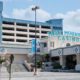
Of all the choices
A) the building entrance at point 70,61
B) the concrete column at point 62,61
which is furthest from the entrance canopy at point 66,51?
the building entrance at point 70,61

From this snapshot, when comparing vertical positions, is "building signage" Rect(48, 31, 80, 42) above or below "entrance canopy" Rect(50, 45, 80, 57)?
above

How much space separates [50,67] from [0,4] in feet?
193

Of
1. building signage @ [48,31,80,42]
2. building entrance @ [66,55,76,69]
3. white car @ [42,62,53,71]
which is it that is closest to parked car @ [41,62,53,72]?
white car @ [42,62,53,71]

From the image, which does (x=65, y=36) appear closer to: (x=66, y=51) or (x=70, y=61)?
(x=70, y=61)

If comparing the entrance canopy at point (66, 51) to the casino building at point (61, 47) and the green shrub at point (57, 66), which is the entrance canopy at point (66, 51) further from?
the green shrub at point (57, 66)

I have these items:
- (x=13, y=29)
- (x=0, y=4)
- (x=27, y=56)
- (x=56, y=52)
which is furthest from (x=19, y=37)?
(x=56, y=52)

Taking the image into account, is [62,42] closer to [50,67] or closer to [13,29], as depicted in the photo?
[50,67]

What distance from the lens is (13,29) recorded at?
119m

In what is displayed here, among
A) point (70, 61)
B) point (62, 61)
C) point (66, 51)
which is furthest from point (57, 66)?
point (66, 51)

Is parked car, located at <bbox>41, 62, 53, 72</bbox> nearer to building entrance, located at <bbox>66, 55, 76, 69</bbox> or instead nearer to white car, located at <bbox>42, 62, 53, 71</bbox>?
white car, located at <bbox>42, 62, 53, 71</bbox>

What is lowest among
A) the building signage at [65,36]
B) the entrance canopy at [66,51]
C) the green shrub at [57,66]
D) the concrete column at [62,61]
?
the green shrub at [57,66]

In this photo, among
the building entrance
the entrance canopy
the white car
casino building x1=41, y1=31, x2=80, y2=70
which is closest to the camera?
the entrance canopy

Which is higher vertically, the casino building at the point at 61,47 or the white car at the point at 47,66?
the casino building at the point at 61,47

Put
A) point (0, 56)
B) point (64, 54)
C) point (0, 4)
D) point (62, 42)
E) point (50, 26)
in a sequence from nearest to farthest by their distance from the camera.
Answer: point (64, 54) → point (0, 56) → point (62, 42) → point (0, 4) → point (50, 26)
